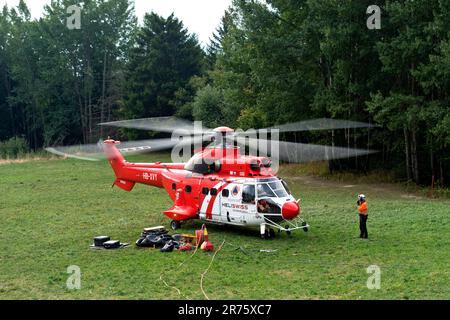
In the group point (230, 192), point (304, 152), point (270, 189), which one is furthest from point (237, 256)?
point (304, 152)

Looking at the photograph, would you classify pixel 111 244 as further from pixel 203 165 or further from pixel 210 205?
pixel 203 165

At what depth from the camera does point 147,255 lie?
15734mm

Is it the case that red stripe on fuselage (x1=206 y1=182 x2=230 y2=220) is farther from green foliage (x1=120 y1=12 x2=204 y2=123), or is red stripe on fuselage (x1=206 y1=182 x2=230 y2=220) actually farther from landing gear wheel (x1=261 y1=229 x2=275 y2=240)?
green foliage (x1=120 y1=12 x2=204 y2=123)

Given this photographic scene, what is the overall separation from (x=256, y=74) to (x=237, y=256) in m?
21.0

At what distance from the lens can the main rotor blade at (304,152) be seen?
35656mm

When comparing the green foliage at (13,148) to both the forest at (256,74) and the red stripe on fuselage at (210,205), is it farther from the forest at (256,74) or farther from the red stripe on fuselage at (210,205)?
the red stripe on fuselage at (210,205)

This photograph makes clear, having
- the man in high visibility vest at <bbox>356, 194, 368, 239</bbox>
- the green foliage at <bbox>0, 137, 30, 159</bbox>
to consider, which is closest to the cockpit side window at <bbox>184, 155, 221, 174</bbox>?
the man in high visibility vest at <bbox>356, 194, 368, 239</bbox>

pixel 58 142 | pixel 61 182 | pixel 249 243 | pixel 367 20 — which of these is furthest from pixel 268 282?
pixel 58 142

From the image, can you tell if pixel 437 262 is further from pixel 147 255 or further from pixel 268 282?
pixel 147 255

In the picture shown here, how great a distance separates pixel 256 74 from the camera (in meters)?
34.8

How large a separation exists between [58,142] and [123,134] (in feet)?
35.9

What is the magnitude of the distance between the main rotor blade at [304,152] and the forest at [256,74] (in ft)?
2.53

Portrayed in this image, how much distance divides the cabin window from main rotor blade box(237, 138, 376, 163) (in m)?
14.4

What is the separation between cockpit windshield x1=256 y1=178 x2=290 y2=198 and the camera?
17.1 metres
